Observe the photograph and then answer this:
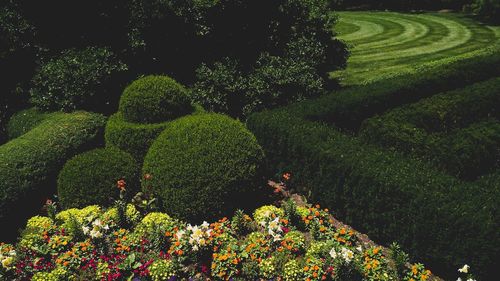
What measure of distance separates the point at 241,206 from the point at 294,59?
21.3 feet

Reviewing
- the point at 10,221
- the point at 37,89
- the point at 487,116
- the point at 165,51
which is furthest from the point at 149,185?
the point at 487,116

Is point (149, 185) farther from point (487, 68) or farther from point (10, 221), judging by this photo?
point (487, 68)

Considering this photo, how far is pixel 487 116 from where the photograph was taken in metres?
11.8

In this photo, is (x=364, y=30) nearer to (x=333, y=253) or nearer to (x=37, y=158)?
(x=37, y=158)

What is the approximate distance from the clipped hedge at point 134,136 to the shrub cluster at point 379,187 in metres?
2.45

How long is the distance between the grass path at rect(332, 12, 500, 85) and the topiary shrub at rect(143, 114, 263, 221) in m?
8.26

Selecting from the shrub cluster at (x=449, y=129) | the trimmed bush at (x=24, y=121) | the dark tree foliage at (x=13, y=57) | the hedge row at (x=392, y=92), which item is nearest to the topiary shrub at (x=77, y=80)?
the trimmed bush at (x=24, y=121)

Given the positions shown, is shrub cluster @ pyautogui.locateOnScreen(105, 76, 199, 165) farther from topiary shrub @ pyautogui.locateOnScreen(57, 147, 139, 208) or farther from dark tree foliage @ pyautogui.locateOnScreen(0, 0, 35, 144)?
dark tree foliage @ pyautogui.locateOnScreen(0, 0, 35, 144)

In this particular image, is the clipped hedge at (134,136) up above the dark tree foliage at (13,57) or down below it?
below

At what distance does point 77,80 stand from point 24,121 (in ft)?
5.96

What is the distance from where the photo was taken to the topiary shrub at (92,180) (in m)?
7.64

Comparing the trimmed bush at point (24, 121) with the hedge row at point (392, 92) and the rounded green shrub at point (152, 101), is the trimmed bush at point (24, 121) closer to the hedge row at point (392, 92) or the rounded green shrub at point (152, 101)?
the rounded green shrub at point (152, 101)

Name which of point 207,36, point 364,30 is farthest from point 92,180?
point 364,30

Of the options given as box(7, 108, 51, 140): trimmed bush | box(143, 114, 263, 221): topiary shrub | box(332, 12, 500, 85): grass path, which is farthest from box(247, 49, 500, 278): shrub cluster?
box(332, 12, 500, 85): grass path
